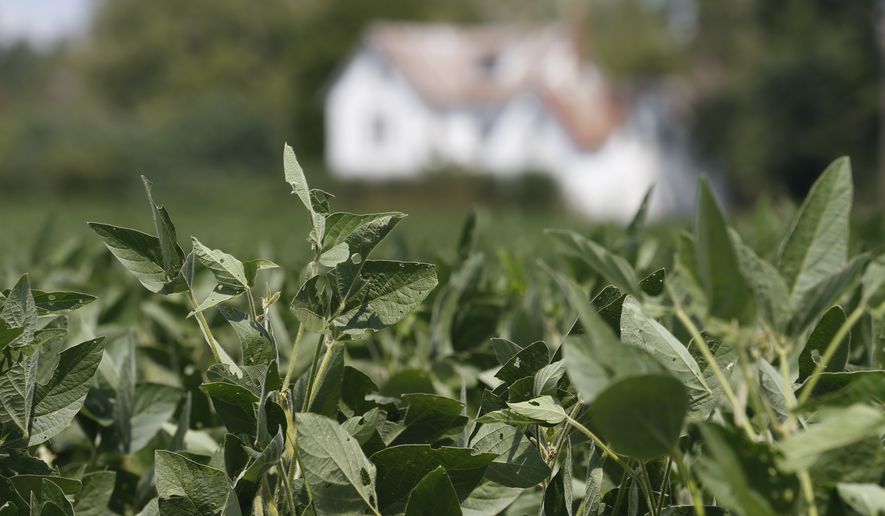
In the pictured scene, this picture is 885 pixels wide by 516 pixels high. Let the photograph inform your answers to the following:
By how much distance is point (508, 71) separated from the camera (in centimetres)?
4744

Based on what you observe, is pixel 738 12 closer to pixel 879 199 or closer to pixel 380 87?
pixel 879 199

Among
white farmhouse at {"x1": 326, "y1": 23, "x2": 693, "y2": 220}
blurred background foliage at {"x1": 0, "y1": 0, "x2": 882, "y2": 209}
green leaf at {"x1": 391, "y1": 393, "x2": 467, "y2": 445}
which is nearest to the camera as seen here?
green leaf at {"x1": 391, "y1": 393, "x2": 467, "y2": 445}

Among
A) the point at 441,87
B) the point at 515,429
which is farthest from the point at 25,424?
the point at 441,87

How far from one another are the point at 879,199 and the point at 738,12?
14286 mm

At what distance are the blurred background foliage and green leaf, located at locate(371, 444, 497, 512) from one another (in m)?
33.5

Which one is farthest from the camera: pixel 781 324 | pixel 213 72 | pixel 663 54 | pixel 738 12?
pixel 213 72

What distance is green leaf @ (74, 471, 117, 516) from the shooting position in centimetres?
102

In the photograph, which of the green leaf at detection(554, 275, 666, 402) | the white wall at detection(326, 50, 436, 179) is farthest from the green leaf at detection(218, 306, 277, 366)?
the white wall at detection(326, 50, 436, 179)

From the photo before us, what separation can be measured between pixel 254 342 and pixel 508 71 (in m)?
47.6

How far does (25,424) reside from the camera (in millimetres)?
906

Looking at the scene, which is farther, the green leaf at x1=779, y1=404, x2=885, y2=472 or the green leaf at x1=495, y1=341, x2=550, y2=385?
the green leaf at x1=495, y1=341, x2=550, y2=385

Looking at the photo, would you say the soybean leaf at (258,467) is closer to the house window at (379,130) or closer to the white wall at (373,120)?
the white wall at (373,120)

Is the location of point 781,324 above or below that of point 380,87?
above

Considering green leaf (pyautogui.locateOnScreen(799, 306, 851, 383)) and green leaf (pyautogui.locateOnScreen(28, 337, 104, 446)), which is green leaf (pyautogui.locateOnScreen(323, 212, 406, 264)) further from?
green leaf (pyautogui.locateOnScreen(799, 306, 851, 383))
